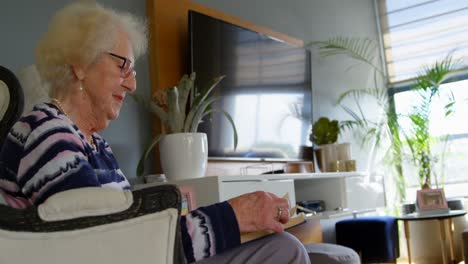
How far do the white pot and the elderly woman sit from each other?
102 cm

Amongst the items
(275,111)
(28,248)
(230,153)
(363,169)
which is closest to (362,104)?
(363,169)

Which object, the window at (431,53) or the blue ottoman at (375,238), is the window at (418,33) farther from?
the blue ottoman at (375,238)

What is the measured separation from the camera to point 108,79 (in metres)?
1.30

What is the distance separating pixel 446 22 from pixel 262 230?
A: 15.4 ft

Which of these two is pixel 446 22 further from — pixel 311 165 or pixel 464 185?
pixel 311 165

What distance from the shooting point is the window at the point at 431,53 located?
4.80 m

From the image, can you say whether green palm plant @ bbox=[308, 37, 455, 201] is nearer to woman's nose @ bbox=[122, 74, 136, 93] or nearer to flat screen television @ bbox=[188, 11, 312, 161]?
flat screen television @ bbox=[188, 11, 312, 161]

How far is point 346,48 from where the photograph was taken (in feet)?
14.6

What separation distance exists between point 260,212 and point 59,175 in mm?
370

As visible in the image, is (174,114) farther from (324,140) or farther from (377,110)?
(377,110)

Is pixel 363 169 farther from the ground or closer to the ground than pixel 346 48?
closer to the ground

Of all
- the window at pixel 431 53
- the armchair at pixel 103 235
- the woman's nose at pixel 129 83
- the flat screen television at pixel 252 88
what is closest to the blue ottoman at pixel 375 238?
the flat screen television at pixel 252 88

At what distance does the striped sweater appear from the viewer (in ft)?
2.86

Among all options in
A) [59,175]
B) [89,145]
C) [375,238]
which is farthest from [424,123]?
[59,175]
